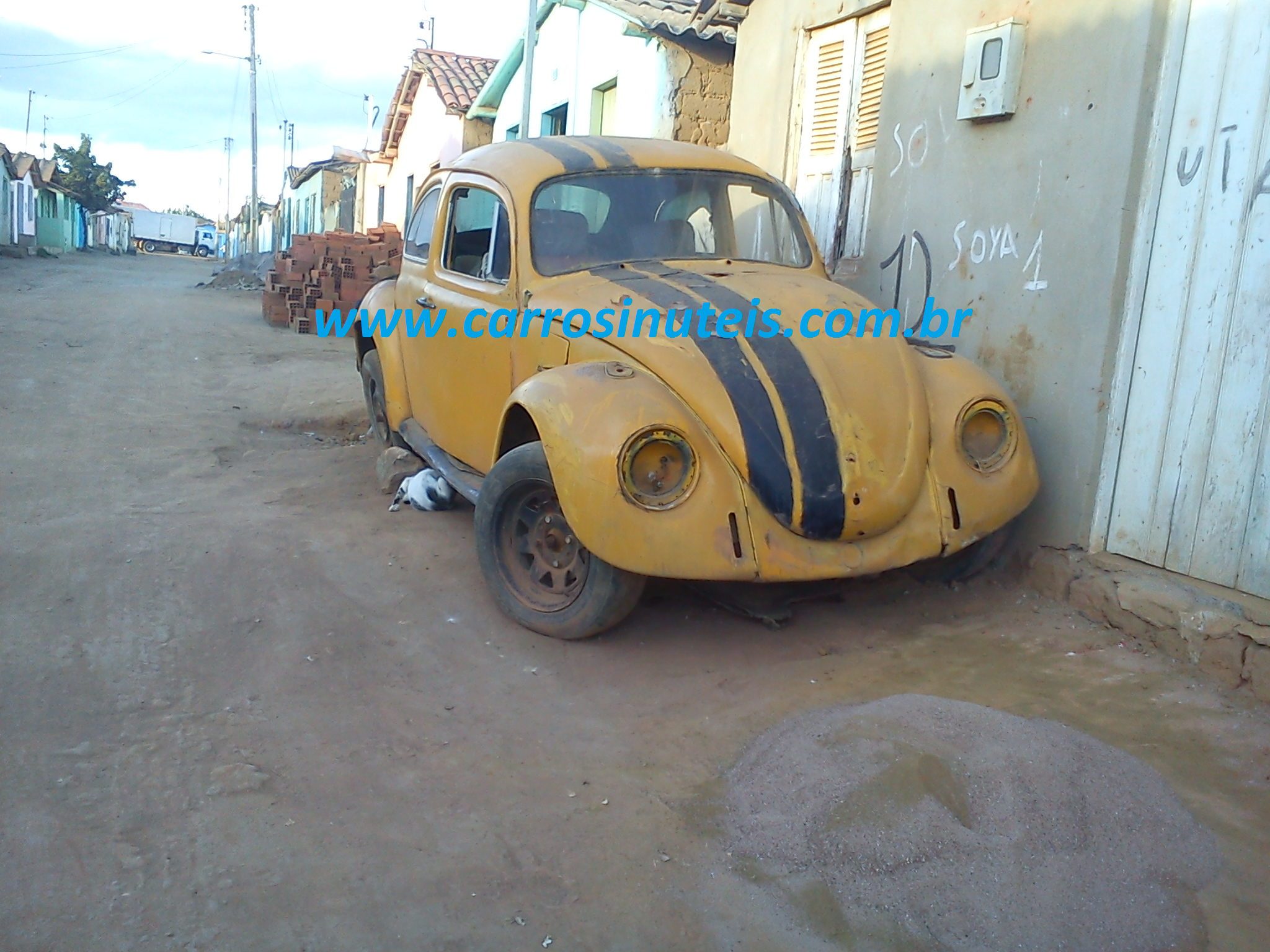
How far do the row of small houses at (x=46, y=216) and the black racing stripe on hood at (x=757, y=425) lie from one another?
115 ft

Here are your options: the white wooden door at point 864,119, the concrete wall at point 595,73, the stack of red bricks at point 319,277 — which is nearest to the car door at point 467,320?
the white wooden door at point 864,119

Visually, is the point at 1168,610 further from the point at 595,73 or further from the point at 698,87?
the point at 595,73

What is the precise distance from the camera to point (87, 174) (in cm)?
5812

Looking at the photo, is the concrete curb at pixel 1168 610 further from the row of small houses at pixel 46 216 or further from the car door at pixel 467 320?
the row of small houses at pixel 46 216

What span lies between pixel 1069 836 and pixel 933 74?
3.92 metres

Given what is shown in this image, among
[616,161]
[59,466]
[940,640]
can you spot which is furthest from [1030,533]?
[59,466]

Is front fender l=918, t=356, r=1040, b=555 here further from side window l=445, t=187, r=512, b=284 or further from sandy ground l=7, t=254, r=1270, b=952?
side window l=445, t=187, r=512, b=284

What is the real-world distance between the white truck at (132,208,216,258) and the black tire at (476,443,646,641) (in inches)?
2818

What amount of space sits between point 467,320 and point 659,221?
103cm

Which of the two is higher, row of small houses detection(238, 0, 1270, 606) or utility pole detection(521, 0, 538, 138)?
utility pole detection(521, 0, 538, 138)

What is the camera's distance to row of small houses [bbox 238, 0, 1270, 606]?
12.2 ft

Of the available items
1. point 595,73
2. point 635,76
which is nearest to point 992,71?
point 635,76

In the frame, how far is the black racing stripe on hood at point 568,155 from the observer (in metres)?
4.81

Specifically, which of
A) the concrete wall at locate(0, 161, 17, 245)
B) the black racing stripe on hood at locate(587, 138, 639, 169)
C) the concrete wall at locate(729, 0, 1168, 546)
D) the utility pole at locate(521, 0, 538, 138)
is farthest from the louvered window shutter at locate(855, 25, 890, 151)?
the concrete wall at locate(0, 161, 17, 245)
